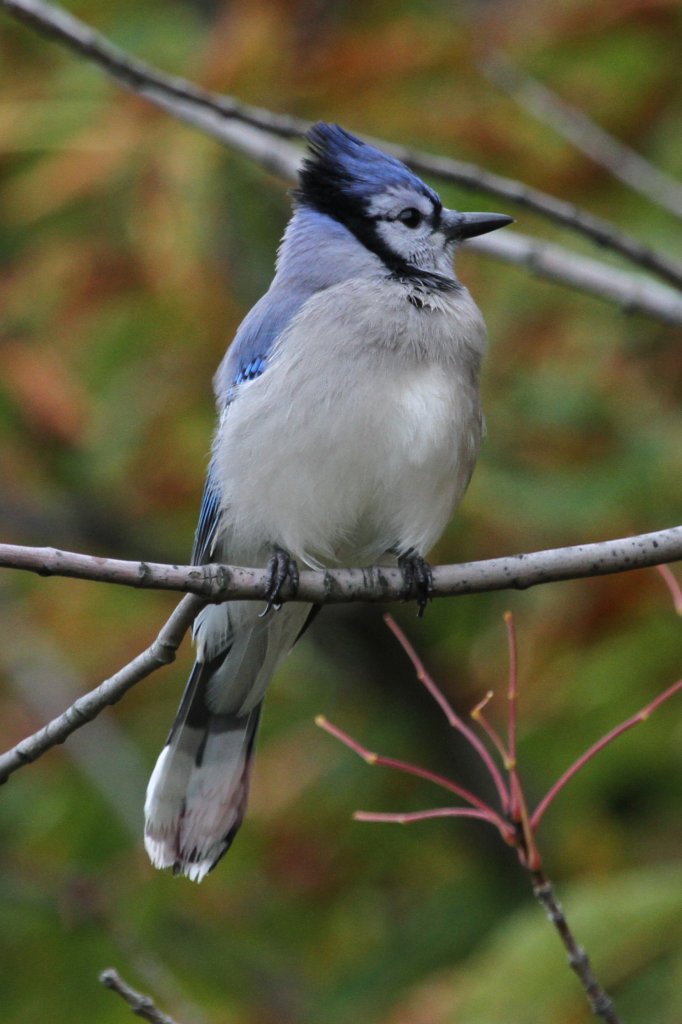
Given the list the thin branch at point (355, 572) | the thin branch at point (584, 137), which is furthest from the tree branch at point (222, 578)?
the thin branch at point (584, 137)

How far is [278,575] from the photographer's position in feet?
9.09

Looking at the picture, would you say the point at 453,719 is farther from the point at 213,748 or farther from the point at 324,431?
the point at 213,748

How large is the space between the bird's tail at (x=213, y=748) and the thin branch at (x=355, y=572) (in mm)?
733

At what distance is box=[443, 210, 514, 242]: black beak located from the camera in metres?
3.42

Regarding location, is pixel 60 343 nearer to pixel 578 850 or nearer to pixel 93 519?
pixel 93 519

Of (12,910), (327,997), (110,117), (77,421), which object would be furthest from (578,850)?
(110,117)

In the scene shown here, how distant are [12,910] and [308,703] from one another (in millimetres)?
1204

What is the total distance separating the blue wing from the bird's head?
0.29m

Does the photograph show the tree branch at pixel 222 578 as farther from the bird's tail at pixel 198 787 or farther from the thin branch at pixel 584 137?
the thin branch at pixel 584 137

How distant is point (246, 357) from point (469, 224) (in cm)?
65

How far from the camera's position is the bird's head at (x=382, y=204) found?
11.3 ft

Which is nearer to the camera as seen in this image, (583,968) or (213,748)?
(583,968)

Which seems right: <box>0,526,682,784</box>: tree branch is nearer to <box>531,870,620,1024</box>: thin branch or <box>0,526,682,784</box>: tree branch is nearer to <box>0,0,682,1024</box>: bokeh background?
<box>531,870,620,1024</box>: thin branch

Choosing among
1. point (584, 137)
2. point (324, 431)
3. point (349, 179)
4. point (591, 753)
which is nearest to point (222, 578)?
point (591, 753)
